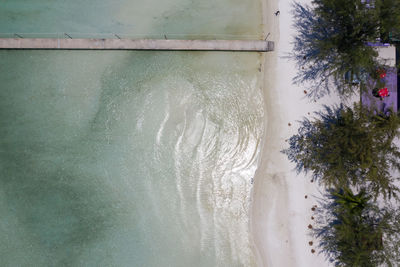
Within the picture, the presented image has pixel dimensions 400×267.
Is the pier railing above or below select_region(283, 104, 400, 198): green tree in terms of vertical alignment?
above

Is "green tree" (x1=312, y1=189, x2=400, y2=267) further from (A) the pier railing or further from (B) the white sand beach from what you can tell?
(A) the pier railing

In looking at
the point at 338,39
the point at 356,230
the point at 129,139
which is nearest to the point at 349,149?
the point at 356,230

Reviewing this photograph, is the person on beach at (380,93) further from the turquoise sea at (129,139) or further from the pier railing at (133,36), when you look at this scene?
the pier railing at (133,36)

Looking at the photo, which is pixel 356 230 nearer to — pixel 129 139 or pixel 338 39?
pixel 338 39

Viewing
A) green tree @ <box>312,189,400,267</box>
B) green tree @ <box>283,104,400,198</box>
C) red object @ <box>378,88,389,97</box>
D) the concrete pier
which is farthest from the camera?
the concrete pier

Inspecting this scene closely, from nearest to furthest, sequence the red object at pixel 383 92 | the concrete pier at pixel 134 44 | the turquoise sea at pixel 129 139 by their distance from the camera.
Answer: the red object at pixel 383 92
the turquoise sea at pixel 129 139
the concrete pier at pixel 134 44

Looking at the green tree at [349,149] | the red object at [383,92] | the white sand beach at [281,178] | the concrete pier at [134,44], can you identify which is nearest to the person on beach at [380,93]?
the red object at [383,92]

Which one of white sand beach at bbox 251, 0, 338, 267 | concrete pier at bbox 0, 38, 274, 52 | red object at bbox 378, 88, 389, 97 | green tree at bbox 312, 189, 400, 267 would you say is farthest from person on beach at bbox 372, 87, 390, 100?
concrete pier at bbox 0, 38, 274, 52
